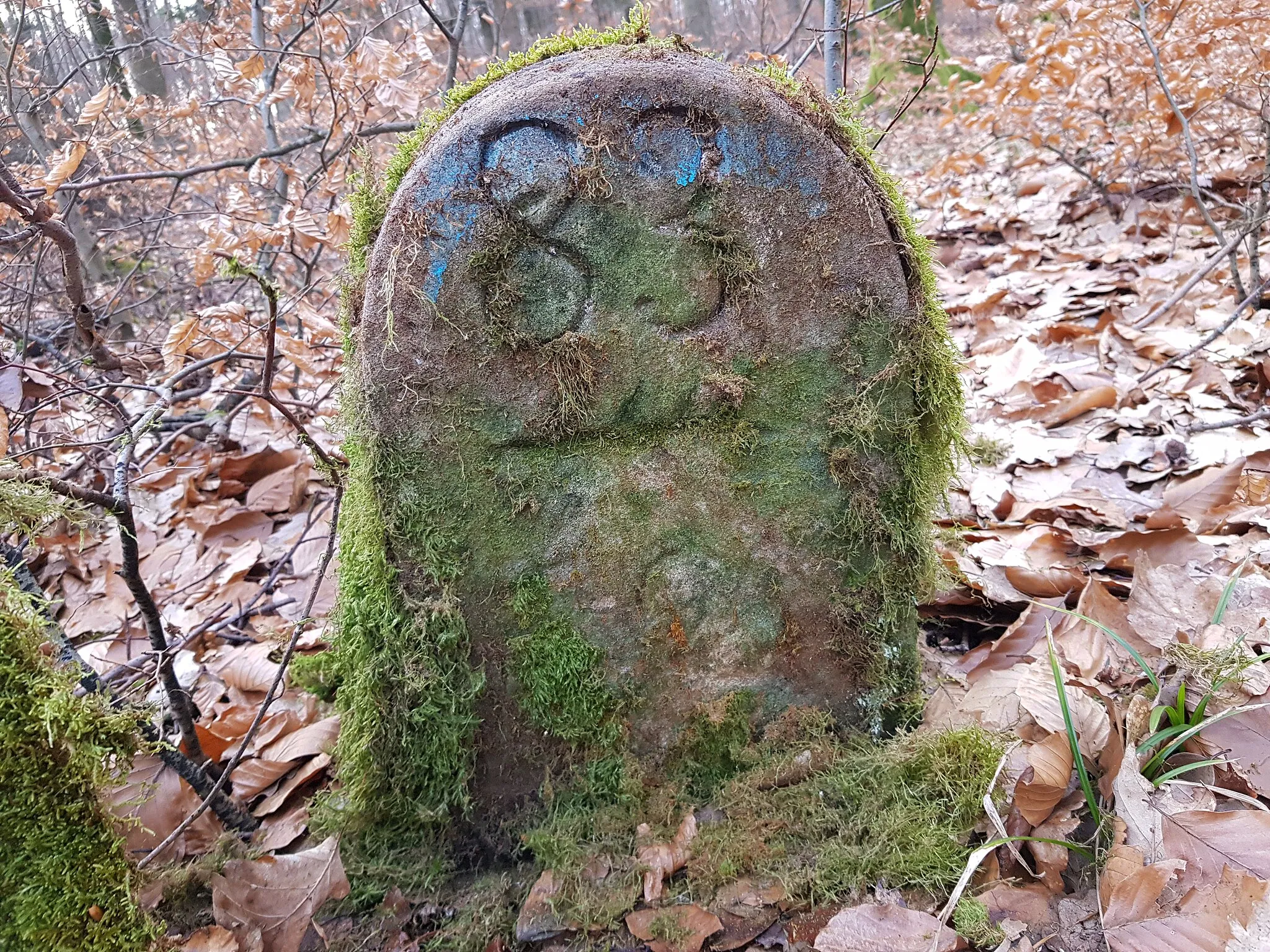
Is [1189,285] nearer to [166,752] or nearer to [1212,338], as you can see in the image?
[1212,338]

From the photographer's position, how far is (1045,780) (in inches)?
57.1

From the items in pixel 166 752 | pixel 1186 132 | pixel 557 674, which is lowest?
pixel 557 674

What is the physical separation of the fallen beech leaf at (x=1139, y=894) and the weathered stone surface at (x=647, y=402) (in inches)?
26.8

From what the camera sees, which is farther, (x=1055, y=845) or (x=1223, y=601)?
(x=1223, y=601)

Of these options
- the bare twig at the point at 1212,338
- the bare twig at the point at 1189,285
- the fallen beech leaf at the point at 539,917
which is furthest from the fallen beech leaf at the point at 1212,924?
the bare twig at the point at 1189,285

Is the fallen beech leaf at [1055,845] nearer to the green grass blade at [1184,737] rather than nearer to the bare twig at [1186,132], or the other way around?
the green grass blade at [1184,737]

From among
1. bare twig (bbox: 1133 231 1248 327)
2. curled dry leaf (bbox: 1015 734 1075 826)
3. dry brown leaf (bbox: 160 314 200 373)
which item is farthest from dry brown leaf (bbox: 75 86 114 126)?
Result: bare twig (bbox: 1133 231 1248 327)

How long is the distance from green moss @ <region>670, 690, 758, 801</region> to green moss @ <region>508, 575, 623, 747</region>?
0.62ft

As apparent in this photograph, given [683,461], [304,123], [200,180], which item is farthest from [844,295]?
[200,180]

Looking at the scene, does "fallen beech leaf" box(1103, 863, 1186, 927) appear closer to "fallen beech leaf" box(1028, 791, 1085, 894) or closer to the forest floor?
the forest floor

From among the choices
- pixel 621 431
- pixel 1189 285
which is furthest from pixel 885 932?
pixel 1189 285

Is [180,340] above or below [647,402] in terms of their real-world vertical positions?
above

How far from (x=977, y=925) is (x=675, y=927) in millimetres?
558

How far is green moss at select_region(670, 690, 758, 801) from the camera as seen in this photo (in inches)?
73.5
